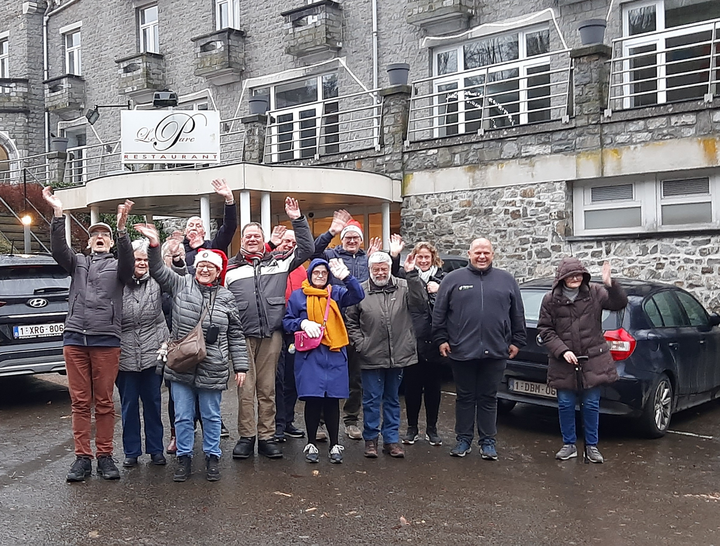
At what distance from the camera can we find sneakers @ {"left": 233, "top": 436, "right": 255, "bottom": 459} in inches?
259

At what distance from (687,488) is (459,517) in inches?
75.3

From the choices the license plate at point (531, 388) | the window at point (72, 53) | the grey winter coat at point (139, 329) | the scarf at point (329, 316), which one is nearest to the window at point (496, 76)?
the license plate at point (531, 388)

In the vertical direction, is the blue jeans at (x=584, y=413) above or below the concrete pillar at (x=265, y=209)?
below

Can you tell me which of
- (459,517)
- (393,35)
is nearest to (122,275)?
(459,517)

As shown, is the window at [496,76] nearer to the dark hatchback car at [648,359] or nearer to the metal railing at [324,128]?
the metal railing at [324,128]

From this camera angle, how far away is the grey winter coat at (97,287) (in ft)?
19.4

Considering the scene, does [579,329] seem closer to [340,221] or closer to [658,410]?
[658,410]

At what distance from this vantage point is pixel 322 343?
6.45m

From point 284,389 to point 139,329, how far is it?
5.29 ft

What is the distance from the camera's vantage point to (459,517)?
5.18 meters

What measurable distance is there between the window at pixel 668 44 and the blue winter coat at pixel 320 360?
9871mm

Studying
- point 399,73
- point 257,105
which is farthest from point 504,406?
point 257,105

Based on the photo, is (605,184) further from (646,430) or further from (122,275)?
(122,275)

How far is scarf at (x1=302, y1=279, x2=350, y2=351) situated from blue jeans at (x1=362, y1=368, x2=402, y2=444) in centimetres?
43
